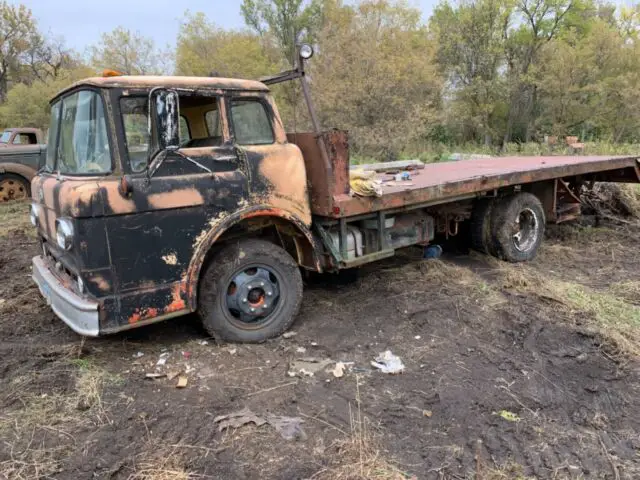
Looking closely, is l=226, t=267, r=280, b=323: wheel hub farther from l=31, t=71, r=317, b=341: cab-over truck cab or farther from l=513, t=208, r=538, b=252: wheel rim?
l=513, t=208, r=538, b=252: wheel rim

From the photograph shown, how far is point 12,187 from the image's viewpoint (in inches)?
470

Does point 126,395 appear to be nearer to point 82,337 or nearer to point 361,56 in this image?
point 82,337

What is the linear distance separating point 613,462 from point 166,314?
3.00 m

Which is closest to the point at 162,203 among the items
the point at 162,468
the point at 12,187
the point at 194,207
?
the point at 194,207

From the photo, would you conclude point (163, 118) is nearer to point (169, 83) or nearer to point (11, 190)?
point (169, 83)

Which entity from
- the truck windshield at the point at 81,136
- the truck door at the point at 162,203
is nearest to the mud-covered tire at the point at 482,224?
the truck door at the point at 162,203

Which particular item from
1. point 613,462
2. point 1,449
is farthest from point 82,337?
point 613,462

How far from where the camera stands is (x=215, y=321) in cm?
408

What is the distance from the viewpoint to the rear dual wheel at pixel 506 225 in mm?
6410

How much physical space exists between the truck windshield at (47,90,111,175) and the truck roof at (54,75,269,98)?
0.31 ft

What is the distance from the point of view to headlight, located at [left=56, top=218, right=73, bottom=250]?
3402 mm

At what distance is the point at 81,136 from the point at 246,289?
171 centimetres

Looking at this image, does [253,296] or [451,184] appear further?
[451,184]

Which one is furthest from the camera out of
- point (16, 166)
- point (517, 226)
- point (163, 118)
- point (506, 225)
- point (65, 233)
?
point (16, 166)
